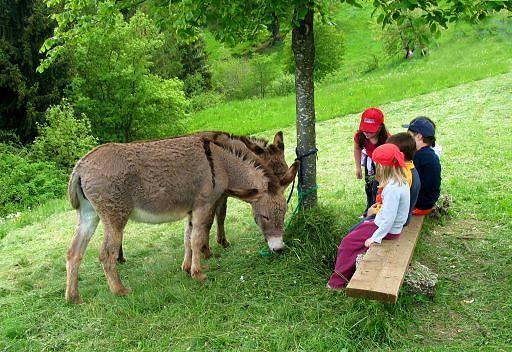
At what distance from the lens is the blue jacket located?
5.77 metres

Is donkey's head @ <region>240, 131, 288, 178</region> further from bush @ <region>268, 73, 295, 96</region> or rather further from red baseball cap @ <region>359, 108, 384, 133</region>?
bush @ <region>268, 73, 295, 96</region>

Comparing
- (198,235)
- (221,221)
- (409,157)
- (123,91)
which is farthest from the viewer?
(123,91)

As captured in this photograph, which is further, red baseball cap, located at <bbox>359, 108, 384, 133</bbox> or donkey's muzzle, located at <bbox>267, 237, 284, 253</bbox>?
red baseball cap, located at <bbox>359, 108, 384, 133</bbox>

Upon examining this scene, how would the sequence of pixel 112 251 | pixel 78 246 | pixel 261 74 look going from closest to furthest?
pixel 112 251 < pixel 78 246 < pixel 261 74

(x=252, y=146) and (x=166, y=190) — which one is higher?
(x=252, y=146)

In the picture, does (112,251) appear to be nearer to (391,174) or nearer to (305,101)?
(305,101)

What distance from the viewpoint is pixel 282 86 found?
3153cm

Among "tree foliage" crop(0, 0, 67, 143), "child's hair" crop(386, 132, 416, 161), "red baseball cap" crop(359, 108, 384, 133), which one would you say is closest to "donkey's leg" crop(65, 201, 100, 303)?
"red baseball cap" crop(359, 108, 384, 133)

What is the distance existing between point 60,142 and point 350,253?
14.9 metres

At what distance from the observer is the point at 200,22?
5074 mm

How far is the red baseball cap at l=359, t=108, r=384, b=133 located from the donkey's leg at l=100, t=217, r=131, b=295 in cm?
296

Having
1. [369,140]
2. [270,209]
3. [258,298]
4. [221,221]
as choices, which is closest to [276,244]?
[270,209]

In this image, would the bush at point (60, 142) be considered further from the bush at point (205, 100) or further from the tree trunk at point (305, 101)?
the bush at point (205, 100)

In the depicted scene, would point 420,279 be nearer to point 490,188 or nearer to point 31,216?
point 490,188
